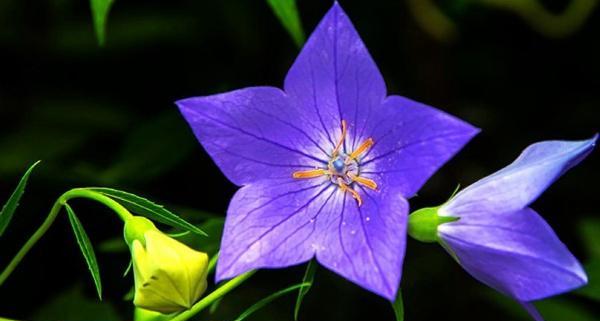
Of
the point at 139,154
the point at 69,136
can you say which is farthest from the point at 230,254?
the point at 69,136

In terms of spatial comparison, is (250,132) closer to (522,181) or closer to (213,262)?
(213,262)

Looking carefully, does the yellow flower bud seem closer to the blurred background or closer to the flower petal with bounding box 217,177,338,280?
the flower petal with bounding box 217,177,338,280

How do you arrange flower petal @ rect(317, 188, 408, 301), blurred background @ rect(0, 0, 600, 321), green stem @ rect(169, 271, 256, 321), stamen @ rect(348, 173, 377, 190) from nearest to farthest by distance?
flower petal @ rect(317, 188, 408, 301)
green stem @ rect(169, 271, 256, 321)
stamen @ rect(348, 173, 377, 190)
blurred background @ rect(0, 0, 600, 321)

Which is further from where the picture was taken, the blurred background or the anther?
the blurred background

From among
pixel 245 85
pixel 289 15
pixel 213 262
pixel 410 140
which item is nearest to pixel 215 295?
pixel 213 262

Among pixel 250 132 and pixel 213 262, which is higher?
pixel 250 132

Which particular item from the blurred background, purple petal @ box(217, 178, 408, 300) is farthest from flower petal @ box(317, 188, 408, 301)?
the blurred background
